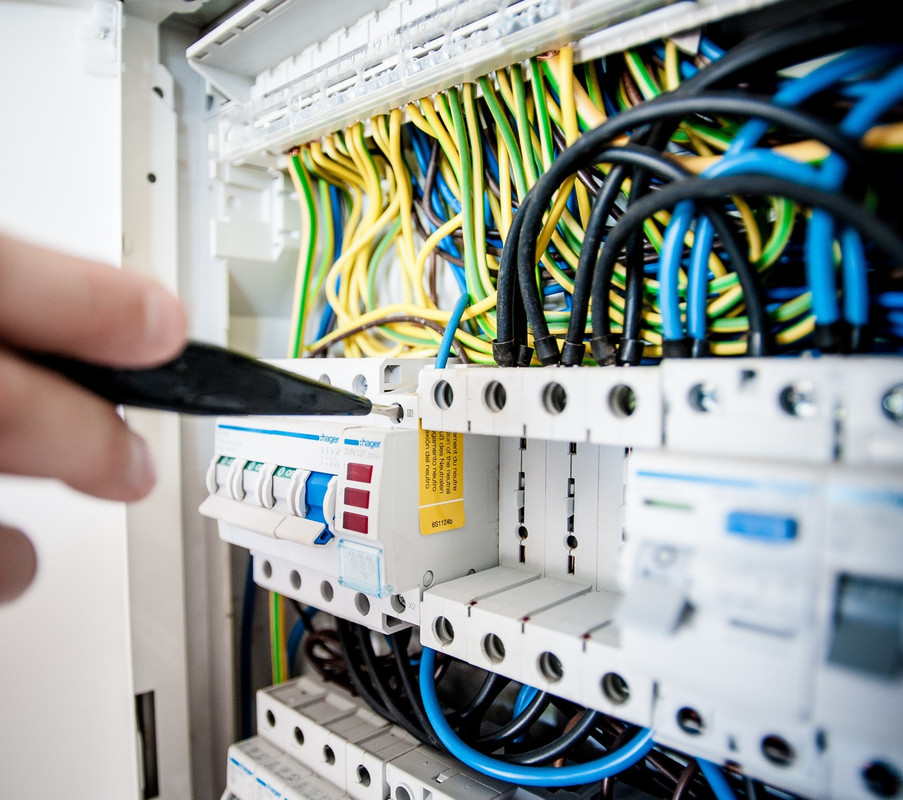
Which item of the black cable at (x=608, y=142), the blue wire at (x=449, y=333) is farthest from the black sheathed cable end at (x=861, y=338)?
the blue wire at (x=449, y=333)

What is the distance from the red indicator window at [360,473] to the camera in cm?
78

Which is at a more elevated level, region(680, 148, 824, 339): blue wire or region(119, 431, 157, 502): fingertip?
region(680, 148, 824, 339): blue wire

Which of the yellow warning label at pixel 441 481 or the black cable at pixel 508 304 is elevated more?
the black cable at pixel 508 304

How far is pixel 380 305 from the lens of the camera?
49.6 inches

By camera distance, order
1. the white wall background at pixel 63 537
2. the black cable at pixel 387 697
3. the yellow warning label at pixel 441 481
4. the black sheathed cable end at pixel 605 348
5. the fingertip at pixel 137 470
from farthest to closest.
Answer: the white wall background at pixel 63 537 < the black cable at pixel 387 697 < the yellow warning label at pixel 441 481 < the black sheathed cable end at pixel 605 348 < the fingertip at pixel 137 470

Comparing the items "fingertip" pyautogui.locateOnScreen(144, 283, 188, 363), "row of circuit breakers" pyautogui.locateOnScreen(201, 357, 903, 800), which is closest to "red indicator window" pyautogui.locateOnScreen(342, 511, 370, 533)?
"row of circuit breakers" pyautogui.locateOnScreen(201, 357, 903, 800)

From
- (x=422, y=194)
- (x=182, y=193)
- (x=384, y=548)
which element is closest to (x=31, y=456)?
(x=384, y=548)

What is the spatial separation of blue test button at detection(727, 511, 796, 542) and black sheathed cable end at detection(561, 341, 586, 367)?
0.27m

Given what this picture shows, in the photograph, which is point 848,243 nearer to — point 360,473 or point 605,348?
point 605,348

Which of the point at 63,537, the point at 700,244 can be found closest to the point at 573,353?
the point at 700,244

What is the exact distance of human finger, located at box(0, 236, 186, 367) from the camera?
13.5 inches

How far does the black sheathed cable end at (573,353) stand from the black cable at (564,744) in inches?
16.6

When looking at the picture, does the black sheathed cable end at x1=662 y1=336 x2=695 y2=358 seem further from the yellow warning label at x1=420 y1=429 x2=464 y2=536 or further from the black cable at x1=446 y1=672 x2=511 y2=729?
the black cable at x1=446 y1=672 x2=511 y2=729

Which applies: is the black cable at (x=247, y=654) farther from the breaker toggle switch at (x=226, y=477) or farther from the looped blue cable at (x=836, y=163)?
the looped blue cable at (x=836, y=163)
